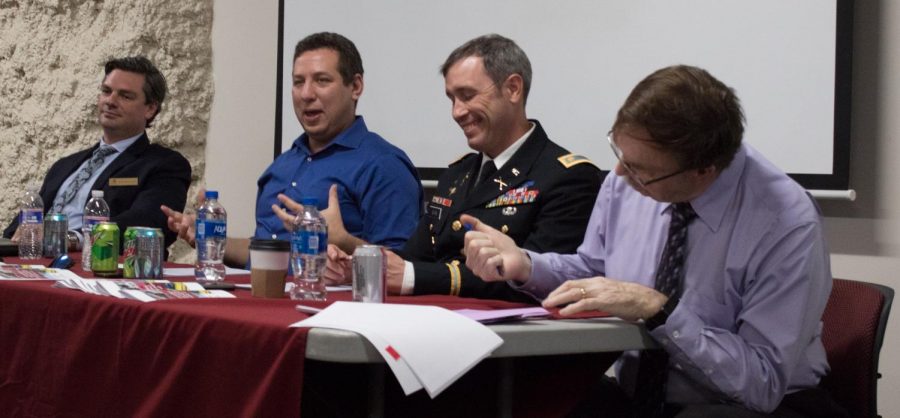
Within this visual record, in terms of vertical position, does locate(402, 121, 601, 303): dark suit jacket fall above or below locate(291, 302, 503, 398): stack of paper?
above

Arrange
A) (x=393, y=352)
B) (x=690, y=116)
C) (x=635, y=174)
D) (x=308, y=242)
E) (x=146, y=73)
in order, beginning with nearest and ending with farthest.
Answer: (x=393, y=352) < (x=690, y=116) < (x=635, y=174) < (x=308, y=242) < (x=146, y=73)

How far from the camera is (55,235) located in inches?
129

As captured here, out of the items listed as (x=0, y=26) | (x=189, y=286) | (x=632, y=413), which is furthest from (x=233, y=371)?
(x=0, y=26)

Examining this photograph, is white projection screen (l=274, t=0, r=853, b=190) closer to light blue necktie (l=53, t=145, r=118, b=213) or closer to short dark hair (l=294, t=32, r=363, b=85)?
short dark hair (l=294, t=32, r=363, b=85)

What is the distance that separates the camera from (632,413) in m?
2.00

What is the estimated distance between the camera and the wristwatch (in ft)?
6.04

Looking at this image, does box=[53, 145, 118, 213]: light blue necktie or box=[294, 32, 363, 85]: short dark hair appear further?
box=[53, 145, 118, 213]: light blue necktie

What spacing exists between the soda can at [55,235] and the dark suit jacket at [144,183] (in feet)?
1.41

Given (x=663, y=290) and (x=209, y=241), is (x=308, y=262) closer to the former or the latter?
(x=209, y=241)

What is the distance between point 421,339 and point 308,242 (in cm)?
60

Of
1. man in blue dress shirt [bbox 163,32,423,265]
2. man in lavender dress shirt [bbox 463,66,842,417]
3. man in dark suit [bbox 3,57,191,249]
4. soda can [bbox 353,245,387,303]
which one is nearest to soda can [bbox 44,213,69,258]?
man in dark suit [bbox 3,57,191,249]

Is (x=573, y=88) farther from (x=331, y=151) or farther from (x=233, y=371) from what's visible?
(x=233, y=371)

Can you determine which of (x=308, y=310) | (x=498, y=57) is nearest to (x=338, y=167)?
(x=498, y=57)

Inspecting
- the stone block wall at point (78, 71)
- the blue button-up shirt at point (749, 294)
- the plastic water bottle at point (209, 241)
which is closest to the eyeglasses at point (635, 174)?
the blue button-up shirt at point (749, 294)
